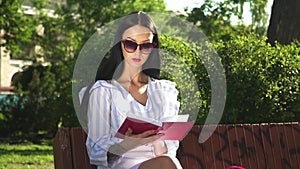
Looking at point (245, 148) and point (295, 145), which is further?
point (295, 145)

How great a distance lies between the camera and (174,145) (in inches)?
168

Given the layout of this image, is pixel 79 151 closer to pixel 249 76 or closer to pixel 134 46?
pixel 134 46

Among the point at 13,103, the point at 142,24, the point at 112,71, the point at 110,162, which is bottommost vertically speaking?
the point at 13,103

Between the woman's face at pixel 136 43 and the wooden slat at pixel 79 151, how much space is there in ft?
2.45

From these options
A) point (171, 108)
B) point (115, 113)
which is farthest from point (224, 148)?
point (115, 113)

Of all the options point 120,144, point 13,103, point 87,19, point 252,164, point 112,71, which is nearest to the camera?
point 120,144

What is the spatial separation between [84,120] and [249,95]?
→ 417cm

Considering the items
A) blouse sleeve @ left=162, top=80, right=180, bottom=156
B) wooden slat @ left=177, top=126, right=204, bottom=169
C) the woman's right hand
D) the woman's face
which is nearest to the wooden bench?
wooden slat @ left=177, top=126, right=204, bottom=169

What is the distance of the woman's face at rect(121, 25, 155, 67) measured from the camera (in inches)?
164

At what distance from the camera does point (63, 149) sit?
451 cm

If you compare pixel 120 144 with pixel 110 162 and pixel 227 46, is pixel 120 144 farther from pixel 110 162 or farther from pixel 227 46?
pixel 227 46

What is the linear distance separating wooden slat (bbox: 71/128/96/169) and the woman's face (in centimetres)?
75

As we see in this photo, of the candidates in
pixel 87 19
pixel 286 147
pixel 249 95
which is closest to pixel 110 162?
pixel 286 147

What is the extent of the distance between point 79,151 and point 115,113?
0.64m
